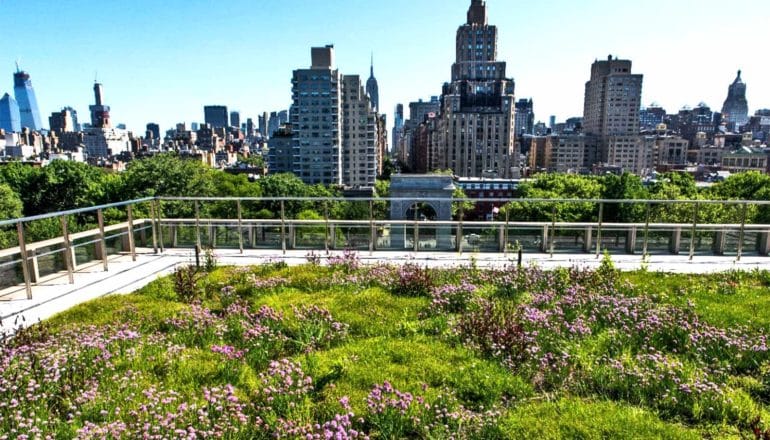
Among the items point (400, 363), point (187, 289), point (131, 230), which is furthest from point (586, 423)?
point (131, 230)

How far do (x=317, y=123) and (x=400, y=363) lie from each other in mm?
102598

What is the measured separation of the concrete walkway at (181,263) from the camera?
7.38 meters

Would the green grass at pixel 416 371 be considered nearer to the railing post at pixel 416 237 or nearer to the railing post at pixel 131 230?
the railing post at pixel 416 237

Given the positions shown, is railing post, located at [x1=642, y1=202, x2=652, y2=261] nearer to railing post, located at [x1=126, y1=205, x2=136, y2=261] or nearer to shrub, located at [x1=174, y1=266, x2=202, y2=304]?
shrub, located at [x1=174, y1=266, x2=202, y2=304]

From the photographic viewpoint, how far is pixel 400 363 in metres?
4.97

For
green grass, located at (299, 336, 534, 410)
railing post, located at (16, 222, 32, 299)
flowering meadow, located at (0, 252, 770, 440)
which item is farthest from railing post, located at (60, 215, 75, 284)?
green grass, located at (299, 336, 534, 410)

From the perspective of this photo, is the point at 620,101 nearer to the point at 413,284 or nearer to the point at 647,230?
the point at 647,230

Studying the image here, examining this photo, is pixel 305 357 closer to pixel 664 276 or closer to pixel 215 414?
pixel 215 414

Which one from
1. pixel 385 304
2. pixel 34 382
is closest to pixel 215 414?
pixel 34 382

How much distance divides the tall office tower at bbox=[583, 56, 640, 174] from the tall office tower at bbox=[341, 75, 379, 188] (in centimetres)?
8055

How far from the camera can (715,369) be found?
4.76 meters

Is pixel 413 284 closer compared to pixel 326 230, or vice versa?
pixel 413 284

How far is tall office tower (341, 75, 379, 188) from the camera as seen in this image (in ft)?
365

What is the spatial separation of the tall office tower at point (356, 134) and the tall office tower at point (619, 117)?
80.5 meters
